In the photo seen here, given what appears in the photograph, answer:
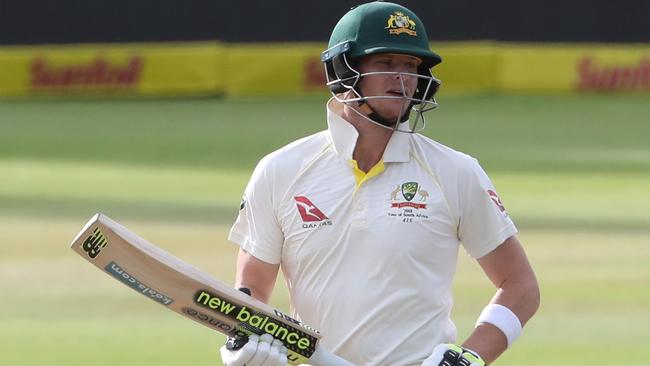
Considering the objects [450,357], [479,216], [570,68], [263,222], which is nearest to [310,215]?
[263,222]

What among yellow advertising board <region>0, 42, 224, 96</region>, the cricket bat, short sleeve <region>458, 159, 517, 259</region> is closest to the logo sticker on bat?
the cricket bat

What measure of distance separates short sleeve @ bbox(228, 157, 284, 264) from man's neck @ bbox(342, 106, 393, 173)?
29 centimetres

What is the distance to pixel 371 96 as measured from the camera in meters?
4.81

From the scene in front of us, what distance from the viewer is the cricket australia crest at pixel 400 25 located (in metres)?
4.81

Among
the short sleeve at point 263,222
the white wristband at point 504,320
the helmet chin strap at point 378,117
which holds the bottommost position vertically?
the white wristband at point 504,320

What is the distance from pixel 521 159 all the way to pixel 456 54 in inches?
383

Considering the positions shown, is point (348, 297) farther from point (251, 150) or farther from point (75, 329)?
point (251, 150)

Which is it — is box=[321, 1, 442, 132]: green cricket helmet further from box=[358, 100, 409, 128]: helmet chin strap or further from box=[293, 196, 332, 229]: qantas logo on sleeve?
box=[293, 196, 332, 229]: qantas logo on sleeve

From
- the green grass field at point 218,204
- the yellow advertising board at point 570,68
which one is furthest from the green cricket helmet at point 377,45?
the yellow advertising board at point 570,68

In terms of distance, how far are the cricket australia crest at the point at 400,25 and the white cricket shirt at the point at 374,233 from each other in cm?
33

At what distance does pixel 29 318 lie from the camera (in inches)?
396

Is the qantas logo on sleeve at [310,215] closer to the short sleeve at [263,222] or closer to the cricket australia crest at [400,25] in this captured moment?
the short sleeve at [263,222]

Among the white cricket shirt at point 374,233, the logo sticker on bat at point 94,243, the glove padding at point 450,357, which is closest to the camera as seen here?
the logo sticker on bat at point 94,243

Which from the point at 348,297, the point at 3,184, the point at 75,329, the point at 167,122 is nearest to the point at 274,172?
the point at 348,297
